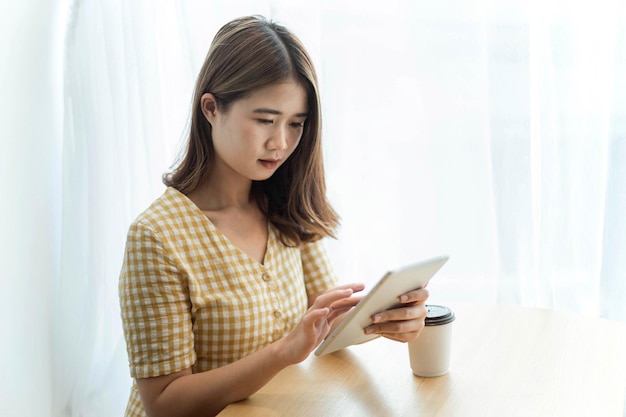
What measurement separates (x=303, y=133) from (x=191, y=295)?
1.24 ft

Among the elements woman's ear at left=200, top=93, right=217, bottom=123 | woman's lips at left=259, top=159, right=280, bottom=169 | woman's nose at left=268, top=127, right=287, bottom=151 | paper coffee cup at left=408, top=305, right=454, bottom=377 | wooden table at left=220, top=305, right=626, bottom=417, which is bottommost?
wooden table at left=220, top=305, right=626, bottom=417

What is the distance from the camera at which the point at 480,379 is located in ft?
3.98

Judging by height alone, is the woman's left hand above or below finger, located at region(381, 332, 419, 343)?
above

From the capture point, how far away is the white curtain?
2023mm

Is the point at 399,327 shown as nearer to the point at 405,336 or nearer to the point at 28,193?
the point at 405,336

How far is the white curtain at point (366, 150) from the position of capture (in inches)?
79.7

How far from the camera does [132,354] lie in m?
1.28

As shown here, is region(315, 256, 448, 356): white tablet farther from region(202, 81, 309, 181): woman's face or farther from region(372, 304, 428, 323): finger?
region(202, 81, 309, 181): woman's face

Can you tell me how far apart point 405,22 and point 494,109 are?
1.07 ft

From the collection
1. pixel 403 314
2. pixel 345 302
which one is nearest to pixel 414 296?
pixel 403 314

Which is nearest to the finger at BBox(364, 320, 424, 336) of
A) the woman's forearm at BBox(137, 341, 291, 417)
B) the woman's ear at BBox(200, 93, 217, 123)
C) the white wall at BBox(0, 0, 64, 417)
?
the woman's forearm at BBox(137, 341, 291, 417)

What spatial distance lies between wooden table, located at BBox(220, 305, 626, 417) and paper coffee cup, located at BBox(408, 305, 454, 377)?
15 mm

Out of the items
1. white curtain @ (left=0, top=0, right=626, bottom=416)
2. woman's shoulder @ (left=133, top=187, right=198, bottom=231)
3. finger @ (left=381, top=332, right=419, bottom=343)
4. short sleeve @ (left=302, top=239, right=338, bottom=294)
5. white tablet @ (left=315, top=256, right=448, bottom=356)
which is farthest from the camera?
white curtain @ (left=0, top=0, right=626, bottom=416)

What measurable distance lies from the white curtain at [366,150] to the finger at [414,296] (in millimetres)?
939
